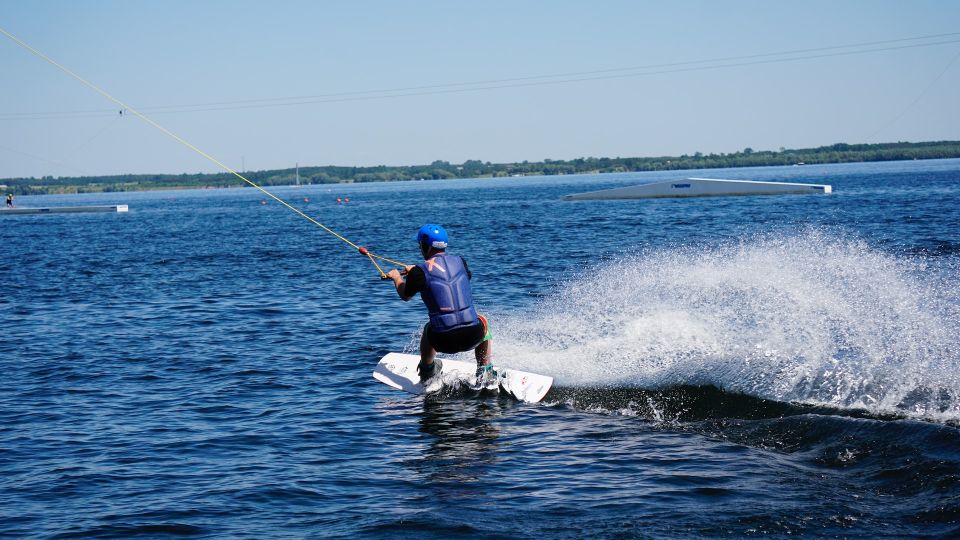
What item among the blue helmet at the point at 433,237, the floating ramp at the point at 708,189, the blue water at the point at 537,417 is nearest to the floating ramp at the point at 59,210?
the floating ramp at the point at 708,189

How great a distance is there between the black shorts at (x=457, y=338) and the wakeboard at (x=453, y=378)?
2.94ft

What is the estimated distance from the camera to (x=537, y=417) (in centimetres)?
1205

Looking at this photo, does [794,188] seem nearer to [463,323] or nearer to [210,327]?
[210,327]

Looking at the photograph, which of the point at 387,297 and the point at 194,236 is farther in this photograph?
the point at 194,236

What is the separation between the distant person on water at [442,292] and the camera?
12.2 metres

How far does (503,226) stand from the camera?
5694 cm

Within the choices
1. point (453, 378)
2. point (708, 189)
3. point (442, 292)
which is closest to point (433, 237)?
point (442, 292)

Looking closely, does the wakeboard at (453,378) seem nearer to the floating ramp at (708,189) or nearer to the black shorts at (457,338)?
the black shorts at (457,338)

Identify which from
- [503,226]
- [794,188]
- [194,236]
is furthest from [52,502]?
[794,188]

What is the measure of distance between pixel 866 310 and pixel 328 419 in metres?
8.24

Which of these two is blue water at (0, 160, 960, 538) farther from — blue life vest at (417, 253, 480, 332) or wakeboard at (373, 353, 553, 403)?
blue life vest at (417, 253, 480, 332)

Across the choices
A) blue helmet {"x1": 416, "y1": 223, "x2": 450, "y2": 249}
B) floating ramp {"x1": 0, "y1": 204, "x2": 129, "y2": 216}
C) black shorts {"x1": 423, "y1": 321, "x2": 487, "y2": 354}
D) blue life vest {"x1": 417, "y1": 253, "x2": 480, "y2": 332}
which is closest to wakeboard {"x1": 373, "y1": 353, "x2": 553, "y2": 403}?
black shorts {"x1": 423, "y1": 321, "x2": 487, "y2": 354}

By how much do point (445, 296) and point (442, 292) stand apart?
0.07 meters

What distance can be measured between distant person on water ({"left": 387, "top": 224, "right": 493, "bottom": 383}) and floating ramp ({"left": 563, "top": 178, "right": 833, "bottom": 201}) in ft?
237
